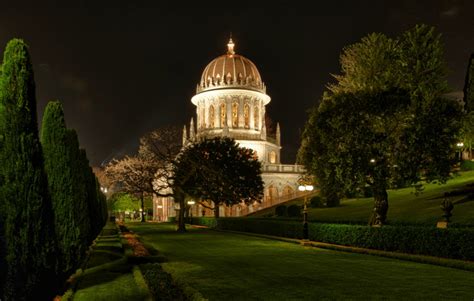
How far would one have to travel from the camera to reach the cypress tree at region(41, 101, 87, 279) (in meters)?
14.1

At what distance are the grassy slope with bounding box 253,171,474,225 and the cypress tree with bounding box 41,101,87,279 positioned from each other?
17962 mm

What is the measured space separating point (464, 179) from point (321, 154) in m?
26.4

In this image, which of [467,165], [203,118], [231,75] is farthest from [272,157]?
[467,165]

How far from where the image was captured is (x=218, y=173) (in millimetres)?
50344

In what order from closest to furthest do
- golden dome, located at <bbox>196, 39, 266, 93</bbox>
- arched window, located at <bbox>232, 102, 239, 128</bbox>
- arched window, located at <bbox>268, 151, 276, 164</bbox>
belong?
arched window, located at <bbox>232, 102, 239, 128</bbox> → golden dome, located at <bbox>196, 39, 266, 93</bbox> → arched window, located at <bbox>268, 151, 276, 164</bbox>

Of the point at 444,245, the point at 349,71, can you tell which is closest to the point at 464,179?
the point at 349,71

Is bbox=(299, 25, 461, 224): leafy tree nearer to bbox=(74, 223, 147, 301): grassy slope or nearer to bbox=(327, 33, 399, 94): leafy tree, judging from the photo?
bbox=(327, 33, 399, 94): leafy tree

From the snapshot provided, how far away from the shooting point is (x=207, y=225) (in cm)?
5547

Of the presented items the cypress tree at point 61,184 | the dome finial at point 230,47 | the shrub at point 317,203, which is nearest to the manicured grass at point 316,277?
the cypress tree at point 61,184

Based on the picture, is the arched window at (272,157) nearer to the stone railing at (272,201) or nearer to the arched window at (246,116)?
the arched window at (246,116)

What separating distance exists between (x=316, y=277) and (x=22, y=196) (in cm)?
887

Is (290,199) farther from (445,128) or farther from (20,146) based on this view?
(20,146)

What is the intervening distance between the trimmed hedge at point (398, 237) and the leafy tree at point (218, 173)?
1859cm

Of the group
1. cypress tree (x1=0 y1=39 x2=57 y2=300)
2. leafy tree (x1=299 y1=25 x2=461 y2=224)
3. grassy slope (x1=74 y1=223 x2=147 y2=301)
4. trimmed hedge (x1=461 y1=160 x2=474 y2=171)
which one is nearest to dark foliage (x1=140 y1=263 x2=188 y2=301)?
grassy slope (x1=74 y1=223 x2=147 y2=301)
